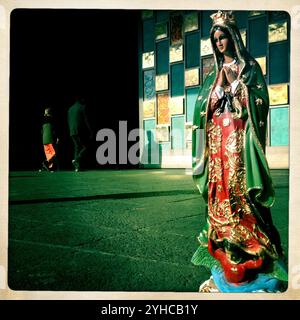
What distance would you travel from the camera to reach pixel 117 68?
2.01 meters

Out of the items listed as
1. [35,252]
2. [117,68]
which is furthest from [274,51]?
[35,252]

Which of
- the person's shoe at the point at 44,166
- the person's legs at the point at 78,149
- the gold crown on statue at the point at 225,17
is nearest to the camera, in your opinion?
the gold crown on statue at the point at 225,17

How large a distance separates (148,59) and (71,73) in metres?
0.40

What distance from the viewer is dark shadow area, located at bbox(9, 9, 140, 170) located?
1.91 m

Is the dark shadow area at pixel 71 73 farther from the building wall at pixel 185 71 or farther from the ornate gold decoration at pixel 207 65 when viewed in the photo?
the ornate gold decoration at pixel 207 65

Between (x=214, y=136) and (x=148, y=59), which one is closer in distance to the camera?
(x=214, y=136)

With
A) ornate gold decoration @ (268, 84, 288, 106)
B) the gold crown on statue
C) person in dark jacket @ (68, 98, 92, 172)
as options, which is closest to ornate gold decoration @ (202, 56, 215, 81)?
the gold crown on statue

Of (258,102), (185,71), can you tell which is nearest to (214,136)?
(258,102)

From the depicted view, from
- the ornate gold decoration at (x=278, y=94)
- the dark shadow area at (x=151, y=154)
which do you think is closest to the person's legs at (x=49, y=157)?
the dark shadow area at (x=151, y=154)

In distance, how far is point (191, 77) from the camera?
2016mm

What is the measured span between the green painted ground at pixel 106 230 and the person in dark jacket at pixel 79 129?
0.12 metres

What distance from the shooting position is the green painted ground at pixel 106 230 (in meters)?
1.90

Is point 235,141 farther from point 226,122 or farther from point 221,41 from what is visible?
point 221,41

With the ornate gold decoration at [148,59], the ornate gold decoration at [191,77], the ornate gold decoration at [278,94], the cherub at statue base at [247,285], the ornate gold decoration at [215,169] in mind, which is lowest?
the cherub at statue base at [247,285]
